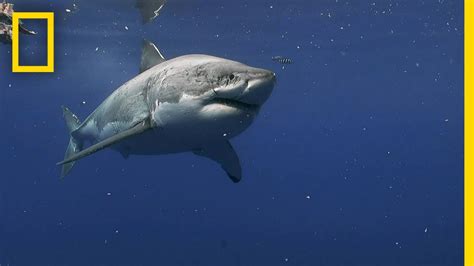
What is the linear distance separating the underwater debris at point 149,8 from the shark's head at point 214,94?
12536mm

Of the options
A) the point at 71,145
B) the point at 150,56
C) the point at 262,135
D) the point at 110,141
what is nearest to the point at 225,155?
the point at 150,56

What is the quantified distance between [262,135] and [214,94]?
6683 cm

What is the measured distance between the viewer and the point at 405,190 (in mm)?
81812

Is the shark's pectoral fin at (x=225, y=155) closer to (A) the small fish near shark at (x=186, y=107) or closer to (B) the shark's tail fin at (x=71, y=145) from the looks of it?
(A) the small fish near shark at (x=186, y=107)

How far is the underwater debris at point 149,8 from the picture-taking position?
18484mm

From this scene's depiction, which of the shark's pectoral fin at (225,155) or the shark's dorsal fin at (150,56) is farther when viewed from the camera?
the shark's dorsal fin at (150,56)

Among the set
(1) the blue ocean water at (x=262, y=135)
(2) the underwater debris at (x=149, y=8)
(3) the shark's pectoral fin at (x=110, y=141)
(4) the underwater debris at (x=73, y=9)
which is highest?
(3) the shark's pectoral fin at (x=110, y=141)

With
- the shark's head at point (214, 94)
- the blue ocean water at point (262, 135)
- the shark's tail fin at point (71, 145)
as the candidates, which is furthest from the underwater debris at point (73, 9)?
the shark's head at point (214, 94)

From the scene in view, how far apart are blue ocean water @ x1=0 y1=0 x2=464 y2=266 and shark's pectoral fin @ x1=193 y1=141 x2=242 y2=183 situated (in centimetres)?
1217

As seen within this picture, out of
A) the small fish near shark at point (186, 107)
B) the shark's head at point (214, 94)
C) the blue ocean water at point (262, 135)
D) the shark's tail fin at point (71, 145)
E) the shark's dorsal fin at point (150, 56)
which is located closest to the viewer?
the shark's head at point (214, 94)

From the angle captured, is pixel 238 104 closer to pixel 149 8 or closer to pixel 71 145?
pixel 71 145

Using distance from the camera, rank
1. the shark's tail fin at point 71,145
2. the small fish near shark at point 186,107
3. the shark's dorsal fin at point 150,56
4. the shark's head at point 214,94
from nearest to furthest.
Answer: the shark's head at point 214,94
the small fish near shark at point 186,107
the shark's dorsal fin at point 150,56
the shark's tail fin at point 71,145

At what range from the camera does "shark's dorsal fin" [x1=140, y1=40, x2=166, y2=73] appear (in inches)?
311

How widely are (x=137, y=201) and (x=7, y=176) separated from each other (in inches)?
767
